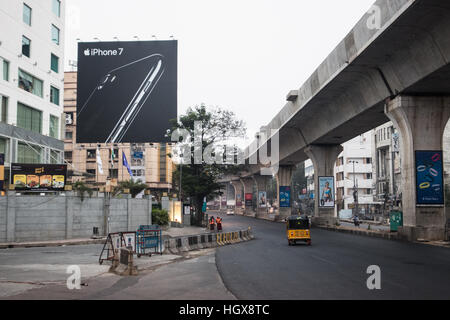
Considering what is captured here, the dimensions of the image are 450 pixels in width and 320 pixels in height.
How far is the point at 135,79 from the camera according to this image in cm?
5862

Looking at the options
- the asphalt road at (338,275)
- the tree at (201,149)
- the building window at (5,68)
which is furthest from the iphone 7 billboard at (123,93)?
the asphalt road at (338,275)

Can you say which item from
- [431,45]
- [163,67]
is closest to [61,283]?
[431,45]

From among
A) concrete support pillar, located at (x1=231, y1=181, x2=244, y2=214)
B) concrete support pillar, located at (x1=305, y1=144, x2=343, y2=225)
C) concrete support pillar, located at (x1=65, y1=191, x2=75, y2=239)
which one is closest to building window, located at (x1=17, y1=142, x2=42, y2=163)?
concrete support pillar, located at (x1=65, y1=191, x2=75, y2=239)

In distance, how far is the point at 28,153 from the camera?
4300 cm

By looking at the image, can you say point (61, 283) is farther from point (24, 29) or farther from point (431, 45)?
point (24, 29)

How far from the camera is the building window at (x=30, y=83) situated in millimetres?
41656

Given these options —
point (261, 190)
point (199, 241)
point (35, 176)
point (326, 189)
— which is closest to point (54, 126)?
point (35, 176)

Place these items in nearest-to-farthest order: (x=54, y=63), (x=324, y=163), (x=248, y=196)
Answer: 1. (x=54, y=63)
2. (x=324, y=163)
3. (x=248, y=196)

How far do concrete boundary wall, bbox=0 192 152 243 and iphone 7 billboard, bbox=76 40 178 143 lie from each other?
73.5ft

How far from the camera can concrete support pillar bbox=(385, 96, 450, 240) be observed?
27.3m

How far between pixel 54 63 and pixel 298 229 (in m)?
32.9

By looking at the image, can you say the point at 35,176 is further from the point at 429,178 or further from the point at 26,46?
the point at 429,178
